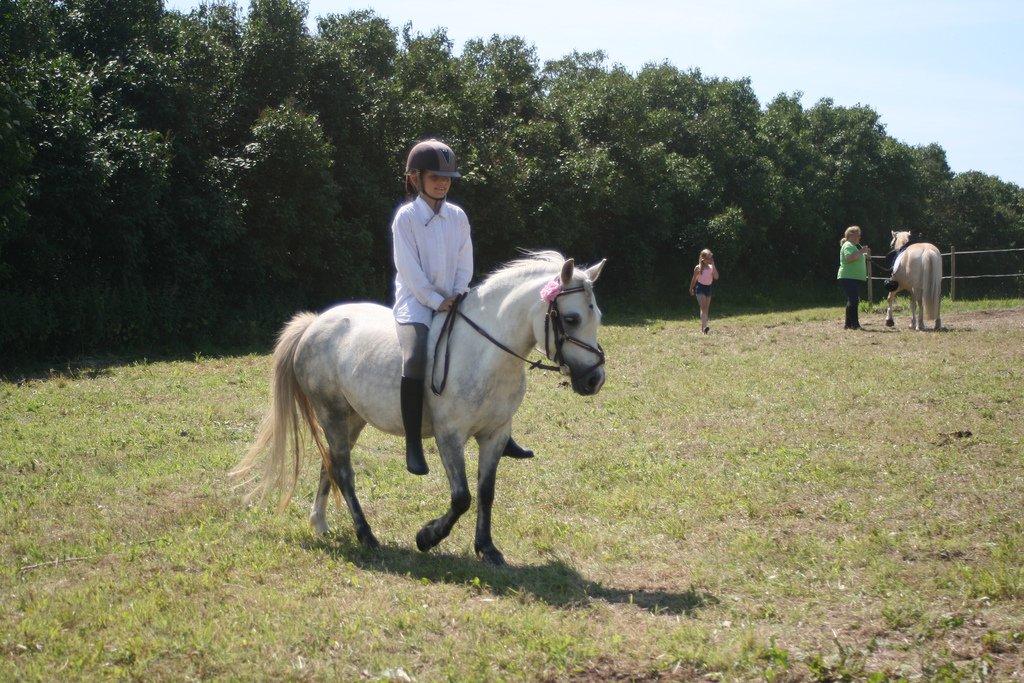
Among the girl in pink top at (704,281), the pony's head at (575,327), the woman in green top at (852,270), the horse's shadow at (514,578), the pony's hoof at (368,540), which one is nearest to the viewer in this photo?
the horse's shadow at (514,578)

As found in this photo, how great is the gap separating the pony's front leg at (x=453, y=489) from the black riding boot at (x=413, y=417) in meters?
0.15

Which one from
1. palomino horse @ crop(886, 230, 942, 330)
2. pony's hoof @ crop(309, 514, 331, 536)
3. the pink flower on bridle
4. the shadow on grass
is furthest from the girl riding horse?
palomino horse @ crop(886, 230, 942, 330)

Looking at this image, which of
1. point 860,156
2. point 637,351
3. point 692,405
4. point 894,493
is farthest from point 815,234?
point 894,493

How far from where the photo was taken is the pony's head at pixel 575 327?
6.33 metres

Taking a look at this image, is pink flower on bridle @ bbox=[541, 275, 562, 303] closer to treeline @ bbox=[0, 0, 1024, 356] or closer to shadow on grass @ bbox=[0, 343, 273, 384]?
shadow on grass @ bbox=[0, 343, 273, 384]

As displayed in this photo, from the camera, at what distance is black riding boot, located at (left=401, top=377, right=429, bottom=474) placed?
6.87 m

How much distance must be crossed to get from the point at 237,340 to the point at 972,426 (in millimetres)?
15726

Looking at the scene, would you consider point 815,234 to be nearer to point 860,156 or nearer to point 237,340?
point 860,156

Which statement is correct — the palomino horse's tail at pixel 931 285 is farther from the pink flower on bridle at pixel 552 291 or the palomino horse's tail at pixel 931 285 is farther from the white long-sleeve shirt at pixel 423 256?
the pink flower on bridle at pixel 552 291

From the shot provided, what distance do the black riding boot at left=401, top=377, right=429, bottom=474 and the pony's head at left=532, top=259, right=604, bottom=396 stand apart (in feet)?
3.47

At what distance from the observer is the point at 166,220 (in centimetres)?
2053

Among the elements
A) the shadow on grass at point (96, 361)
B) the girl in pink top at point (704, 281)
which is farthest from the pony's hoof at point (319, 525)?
the girl in pink top at point (704, 281)

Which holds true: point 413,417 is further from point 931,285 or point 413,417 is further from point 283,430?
point 931,285

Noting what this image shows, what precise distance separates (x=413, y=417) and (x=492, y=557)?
3.80 feet
